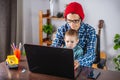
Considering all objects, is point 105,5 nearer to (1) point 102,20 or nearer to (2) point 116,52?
(1) point 102,20

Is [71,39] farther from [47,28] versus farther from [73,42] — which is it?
[47,28]

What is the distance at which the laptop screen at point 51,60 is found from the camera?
4.18 ft

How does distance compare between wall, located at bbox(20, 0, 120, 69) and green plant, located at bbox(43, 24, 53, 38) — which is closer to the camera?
wall, located at bbox(20, 0, 120, 69)

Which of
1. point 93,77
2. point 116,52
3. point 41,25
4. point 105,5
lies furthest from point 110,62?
point 93,77

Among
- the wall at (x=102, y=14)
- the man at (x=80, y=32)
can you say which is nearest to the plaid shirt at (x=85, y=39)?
the man at (x=80, y=32)

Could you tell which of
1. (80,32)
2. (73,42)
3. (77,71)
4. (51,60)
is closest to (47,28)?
(80,32)

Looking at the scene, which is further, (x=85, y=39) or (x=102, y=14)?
(x=102, y=14)

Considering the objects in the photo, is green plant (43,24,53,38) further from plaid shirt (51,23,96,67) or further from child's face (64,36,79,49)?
child's face (64,36,79,49)

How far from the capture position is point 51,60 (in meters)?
1.33

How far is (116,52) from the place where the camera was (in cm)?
304

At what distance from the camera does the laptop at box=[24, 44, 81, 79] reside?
128cm

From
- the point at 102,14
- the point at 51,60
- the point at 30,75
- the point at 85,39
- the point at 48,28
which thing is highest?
the point at 102,14

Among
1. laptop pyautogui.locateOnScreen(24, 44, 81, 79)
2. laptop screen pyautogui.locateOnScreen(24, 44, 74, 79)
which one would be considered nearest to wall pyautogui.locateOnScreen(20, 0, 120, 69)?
laptop pyautogui.locateOnScreen(24, 44, 81, 79)

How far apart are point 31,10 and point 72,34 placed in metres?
1.89
